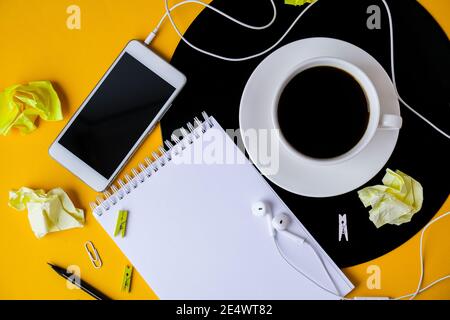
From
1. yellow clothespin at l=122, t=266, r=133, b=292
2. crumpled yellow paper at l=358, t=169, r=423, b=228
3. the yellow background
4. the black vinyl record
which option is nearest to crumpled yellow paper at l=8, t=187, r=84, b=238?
the yellow background

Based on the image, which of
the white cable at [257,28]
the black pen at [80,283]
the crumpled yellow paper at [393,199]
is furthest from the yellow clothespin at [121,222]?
the crumpled yellow paper at [393,199]

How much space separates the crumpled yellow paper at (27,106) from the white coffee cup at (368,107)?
442mm

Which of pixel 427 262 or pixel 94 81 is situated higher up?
pixel 94 81

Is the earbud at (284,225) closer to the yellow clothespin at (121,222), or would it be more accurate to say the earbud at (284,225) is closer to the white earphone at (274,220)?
the white earphone at (274,220)

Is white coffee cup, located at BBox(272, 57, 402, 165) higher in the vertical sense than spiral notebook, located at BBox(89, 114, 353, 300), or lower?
higher

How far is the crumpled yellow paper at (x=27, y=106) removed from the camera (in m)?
0.71

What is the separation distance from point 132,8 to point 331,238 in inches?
23.5

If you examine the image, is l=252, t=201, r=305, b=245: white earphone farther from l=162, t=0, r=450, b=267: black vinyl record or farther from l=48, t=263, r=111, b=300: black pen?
l=48, t=263, r=111, b=300: black pen

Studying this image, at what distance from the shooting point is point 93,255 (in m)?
0.74

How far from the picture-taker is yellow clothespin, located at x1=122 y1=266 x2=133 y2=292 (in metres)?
0.74

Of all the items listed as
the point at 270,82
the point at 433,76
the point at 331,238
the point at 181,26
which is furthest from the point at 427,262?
the point at 181,26
